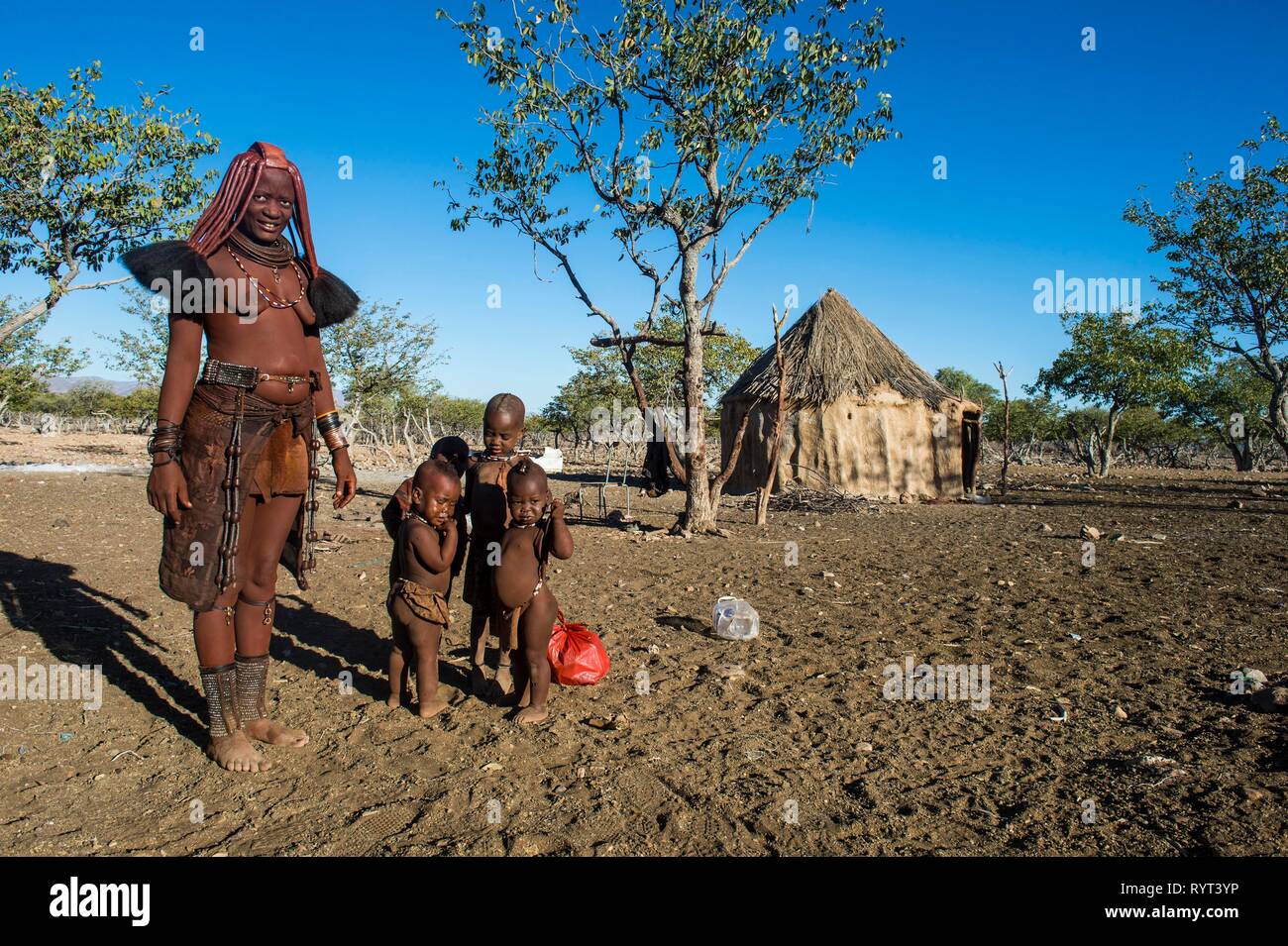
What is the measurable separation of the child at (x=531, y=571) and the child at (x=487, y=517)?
317 millimetres

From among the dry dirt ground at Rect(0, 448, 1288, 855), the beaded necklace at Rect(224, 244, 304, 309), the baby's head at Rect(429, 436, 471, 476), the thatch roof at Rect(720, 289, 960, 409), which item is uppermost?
the thatch roof at Rect(720, 289, 960, 409)

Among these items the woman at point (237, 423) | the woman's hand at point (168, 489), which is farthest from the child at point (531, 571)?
the woman's hand at point (168, 489)

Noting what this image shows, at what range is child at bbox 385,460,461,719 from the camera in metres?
3.46

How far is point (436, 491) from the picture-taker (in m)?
3.45

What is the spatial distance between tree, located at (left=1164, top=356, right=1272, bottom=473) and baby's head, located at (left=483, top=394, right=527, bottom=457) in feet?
103

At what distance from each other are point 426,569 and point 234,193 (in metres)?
1.75

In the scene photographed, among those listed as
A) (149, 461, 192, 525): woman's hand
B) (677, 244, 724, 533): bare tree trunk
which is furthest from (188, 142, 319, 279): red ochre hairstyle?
(677, 244, 724, 533): bare tree trunk

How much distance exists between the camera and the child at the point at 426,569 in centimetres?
346

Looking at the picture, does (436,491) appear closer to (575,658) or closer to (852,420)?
(575,658)

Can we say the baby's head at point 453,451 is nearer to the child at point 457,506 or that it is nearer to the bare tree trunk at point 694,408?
the child at point 457,506

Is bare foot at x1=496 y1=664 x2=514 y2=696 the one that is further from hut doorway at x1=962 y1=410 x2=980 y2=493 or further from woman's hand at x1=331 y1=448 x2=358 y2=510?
hut doorway at x1=962 y1=410 x2=980 y2=493

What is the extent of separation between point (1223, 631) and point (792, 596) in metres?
2.87

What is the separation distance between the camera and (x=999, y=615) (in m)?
5.51
